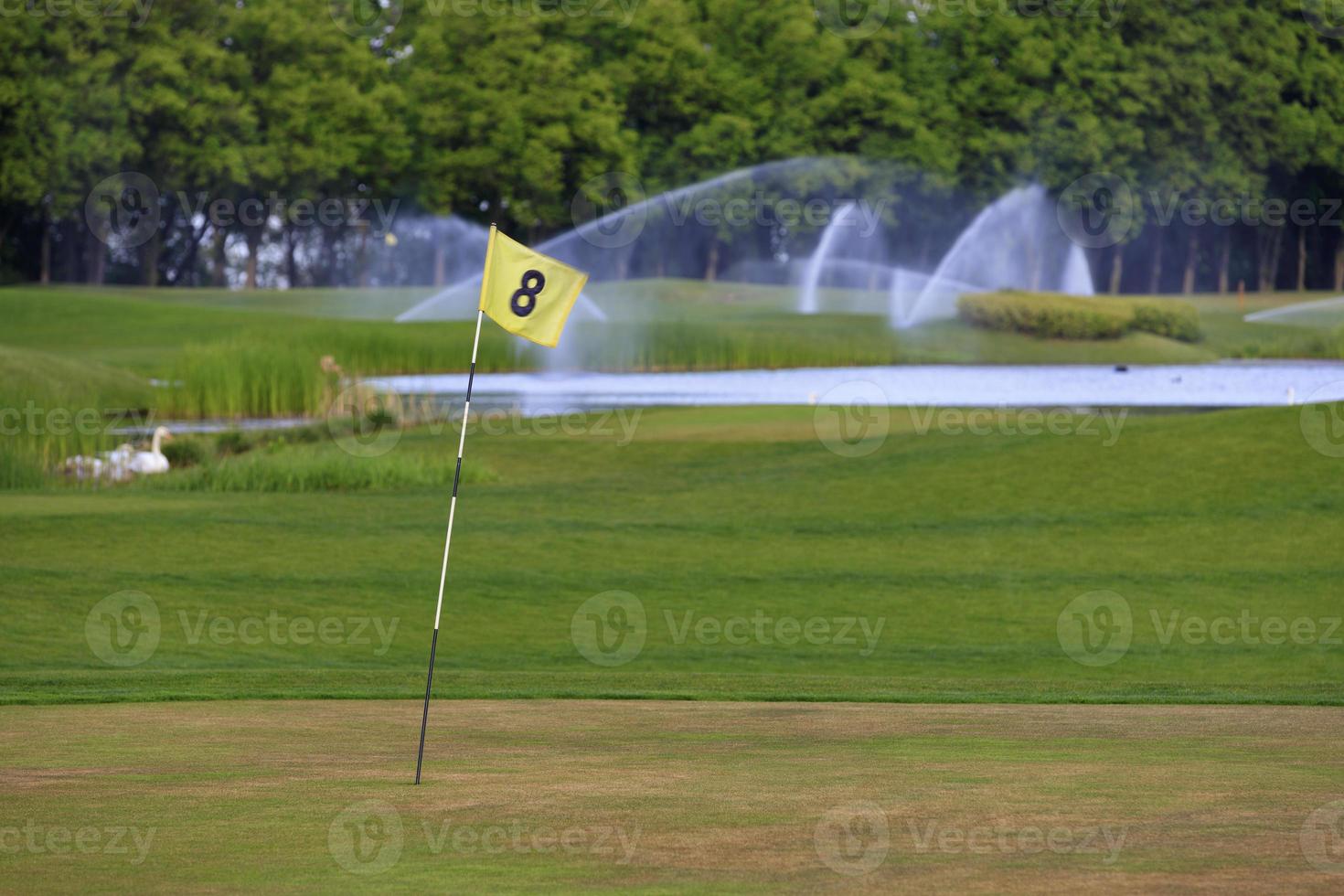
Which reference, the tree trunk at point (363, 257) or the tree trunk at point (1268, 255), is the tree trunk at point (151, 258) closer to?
the tree trunk at point (363, 257)

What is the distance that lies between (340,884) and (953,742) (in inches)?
160

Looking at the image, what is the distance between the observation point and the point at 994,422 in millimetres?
26391

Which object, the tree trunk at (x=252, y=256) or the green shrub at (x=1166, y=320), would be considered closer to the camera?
the green shrub at (x=1166, y=320)

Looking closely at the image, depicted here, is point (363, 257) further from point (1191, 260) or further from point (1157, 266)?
point (1191, 260)

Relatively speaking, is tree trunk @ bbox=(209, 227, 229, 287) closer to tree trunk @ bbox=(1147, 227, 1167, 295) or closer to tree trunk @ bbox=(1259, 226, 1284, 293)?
tree trunk @ bbox=(1147, 227, 1167, 295)

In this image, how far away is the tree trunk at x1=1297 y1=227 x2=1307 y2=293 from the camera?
78.9m

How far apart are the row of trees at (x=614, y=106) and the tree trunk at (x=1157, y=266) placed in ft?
0.80

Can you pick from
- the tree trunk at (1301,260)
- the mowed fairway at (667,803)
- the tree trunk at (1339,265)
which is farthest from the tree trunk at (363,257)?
the mowed fairway at (667,803)

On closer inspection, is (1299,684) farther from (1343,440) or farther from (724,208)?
(724,208)

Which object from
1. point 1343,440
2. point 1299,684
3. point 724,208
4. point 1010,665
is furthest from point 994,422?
point 724,208

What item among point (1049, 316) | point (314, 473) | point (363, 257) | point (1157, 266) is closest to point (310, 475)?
point (314, 473)

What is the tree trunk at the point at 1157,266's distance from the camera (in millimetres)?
81375

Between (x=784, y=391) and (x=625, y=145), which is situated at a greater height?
(x=625, y=145)

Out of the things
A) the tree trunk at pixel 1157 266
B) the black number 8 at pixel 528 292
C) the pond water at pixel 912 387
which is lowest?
the pond water at pixel 912 387
